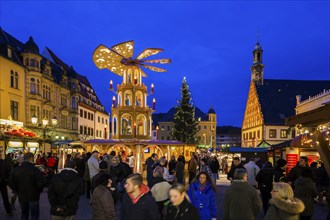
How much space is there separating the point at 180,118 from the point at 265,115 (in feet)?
60.0

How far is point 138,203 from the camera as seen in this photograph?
17.4 feet

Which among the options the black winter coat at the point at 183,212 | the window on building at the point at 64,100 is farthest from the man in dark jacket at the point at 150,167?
the window on building at the point at 64,100

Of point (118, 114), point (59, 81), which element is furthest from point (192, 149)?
point (59, 81)

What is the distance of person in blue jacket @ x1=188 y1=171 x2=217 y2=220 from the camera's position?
23.6 ft

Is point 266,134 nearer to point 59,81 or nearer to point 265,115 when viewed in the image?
point 265,115

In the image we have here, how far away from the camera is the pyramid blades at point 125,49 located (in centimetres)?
2866

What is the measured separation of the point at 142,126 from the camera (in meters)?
30.2

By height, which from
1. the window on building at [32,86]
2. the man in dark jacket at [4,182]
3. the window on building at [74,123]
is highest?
the window on building at [32,86]

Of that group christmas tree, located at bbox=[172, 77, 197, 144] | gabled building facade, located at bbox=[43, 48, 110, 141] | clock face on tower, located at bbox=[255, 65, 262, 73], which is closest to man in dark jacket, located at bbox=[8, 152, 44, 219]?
gabled building facade, located at bbox=[43, 48, 110, 141]

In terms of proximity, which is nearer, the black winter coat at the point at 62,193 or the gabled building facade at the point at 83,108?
the black winter coat at the point at 62,193

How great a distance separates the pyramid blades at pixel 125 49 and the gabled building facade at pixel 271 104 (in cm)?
4096

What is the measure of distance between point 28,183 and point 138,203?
4.28 meters

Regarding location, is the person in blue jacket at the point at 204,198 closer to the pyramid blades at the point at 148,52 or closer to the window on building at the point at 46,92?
the pyramid blades at the point at 148,52

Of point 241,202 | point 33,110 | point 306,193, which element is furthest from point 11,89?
point 241,202
